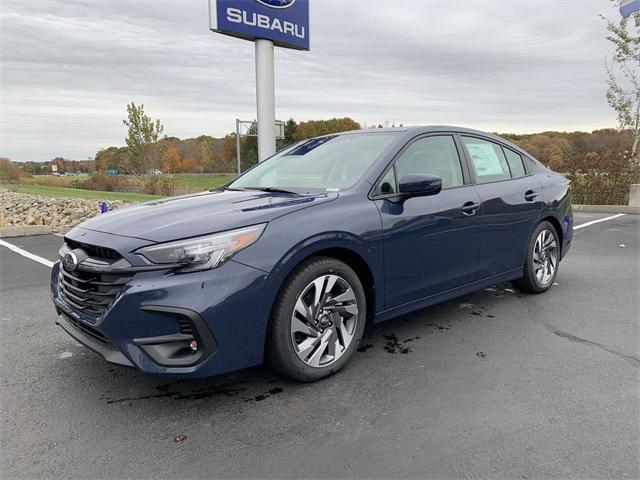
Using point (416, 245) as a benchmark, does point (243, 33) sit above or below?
above

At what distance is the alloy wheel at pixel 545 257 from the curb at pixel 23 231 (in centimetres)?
951

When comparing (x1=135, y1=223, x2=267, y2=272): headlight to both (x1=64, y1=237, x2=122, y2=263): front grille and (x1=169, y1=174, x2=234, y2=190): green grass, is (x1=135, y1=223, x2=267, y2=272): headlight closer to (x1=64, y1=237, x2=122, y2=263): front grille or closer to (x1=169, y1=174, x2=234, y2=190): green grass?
(x1=64, y1=237, x2=122, y2=263): front grille

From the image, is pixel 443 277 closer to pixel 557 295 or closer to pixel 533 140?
pixel 557 295

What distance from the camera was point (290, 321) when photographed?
9.64 ft

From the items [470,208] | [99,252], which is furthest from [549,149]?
[99,252]

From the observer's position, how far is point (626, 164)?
47.6ft

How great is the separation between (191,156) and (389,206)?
75.7 meters

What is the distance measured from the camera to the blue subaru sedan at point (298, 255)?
2650 mm

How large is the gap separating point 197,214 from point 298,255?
69cm

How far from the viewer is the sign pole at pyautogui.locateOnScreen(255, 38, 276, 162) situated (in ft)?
37.7

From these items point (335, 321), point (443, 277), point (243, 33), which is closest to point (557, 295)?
point (443, 277)

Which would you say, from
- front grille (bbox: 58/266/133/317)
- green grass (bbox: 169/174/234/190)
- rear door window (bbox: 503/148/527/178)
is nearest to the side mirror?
rear door window (bbox: 503/148/527/178)

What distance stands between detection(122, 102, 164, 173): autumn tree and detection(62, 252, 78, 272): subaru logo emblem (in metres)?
28.5

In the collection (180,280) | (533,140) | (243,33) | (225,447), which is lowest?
(225,447)
